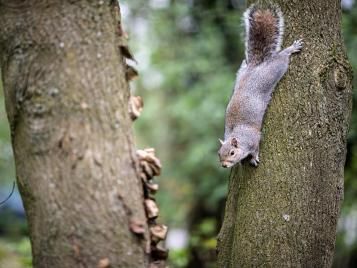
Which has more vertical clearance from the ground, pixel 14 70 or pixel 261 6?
pixel 261 6

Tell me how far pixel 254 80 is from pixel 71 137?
137 centimetres

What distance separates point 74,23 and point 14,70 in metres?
0.26

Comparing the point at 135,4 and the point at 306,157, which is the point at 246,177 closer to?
the point at 306,157

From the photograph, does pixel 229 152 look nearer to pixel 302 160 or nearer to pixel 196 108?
pixel 302 160

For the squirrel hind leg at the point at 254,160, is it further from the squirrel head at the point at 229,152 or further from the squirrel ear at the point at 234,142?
the squirrel ear at the point at 234,142

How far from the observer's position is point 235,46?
6637mm

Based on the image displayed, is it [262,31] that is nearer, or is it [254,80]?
[262,31]

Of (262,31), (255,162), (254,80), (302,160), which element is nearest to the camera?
(302,160)

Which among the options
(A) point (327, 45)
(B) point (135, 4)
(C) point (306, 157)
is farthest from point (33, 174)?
(B) point (135, 4)

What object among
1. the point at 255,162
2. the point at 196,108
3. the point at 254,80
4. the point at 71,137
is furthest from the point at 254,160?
the point at 196,108

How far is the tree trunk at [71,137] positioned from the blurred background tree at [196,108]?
9.35ft

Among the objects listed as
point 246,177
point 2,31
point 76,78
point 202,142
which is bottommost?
point 202,142

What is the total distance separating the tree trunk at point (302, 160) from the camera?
2.26 metres

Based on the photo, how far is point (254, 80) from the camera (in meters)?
2.90
